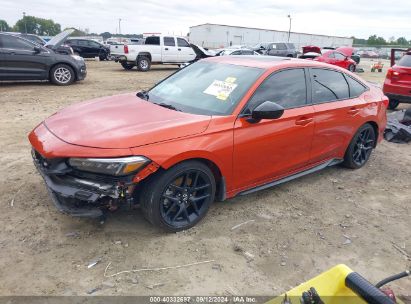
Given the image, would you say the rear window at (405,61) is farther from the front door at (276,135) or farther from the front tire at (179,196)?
the front tire at (179,196)

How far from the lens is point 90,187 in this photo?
2971 millimetres

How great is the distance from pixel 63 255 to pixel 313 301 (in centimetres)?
219

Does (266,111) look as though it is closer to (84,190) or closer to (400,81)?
(84,190)

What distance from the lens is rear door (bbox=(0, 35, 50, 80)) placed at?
10852 millimetres

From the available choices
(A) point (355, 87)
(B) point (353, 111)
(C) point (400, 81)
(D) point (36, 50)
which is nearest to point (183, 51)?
(D) point (36, 50)

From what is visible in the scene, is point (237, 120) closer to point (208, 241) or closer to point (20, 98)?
point (208, 241)

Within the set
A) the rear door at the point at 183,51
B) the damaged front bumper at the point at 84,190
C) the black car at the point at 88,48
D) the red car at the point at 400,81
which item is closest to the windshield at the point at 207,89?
the damaged front bumper at the point at 84,190

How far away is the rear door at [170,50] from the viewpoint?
19172 millimetres

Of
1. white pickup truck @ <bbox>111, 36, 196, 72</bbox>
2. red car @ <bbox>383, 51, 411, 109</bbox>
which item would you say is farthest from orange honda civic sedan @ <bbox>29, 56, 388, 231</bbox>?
white pickup truck @ <bbox>111, 36, 196, 72</bbox>

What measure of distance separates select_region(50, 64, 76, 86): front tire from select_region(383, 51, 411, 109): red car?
31.0ft

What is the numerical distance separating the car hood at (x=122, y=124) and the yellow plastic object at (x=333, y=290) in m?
1.72

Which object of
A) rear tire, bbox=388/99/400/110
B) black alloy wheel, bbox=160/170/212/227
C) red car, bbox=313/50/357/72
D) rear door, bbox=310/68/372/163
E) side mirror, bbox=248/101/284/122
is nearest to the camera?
black alloy wheel, bbox=160/170/212/227

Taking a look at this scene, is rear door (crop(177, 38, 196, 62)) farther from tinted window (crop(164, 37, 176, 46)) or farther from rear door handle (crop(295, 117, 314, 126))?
rear door handle (crop(295, 117, 314, 126))

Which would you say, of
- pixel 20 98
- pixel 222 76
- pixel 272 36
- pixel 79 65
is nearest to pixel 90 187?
pixel 222 76
